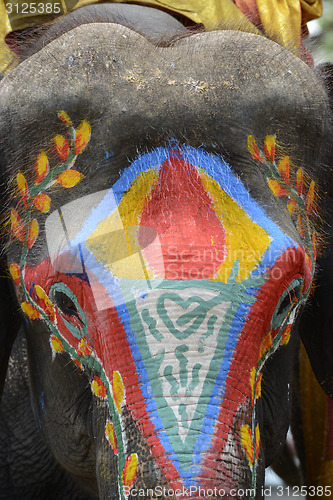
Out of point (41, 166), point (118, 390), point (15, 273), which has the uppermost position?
point (41, 166)

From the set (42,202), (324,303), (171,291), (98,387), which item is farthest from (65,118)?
(324,303)

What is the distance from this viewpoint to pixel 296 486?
3.62m

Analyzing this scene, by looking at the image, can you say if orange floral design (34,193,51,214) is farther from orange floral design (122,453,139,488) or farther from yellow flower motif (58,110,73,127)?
orange floral design (122,453,139,488)

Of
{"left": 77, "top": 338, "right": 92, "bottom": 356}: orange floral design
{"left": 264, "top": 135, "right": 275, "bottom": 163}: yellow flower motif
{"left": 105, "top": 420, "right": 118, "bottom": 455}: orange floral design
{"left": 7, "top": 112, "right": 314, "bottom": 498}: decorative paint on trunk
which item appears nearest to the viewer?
{"left": 7, "top": 112, "right": 314, "bottom": 498}: decorative paint on trunk

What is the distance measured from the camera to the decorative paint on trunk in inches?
63.2

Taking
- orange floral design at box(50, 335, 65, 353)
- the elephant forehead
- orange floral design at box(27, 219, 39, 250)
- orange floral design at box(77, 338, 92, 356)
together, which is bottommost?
orange floral design at box(77, 338, 92, 356)

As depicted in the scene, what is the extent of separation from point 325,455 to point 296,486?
0.37 metres

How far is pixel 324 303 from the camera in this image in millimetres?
2459

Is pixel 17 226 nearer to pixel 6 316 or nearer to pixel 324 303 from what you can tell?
pixel 6 316

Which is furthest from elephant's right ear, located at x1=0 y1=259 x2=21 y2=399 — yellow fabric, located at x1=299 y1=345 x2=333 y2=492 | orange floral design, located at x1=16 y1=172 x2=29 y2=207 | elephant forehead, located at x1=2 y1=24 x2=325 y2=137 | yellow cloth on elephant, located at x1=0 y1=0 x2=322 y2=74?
yellow fabric, located at x1=299 y1=345 x2=333 y2=492

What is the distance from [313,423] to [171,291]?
199 centimetres

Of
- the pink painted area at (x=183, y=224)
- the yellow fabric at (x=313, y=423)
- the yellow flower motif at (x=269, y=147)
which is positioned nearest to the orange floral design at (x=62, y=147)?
the pink painted area at (x=183, y=224)

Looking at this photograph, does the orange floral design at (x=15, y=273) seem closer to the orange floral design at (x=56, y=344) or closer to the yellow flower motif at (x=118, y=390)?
the orange floral design at (x=56, y=344)

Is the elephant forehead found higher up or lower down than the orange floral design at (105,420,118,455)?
higher up
